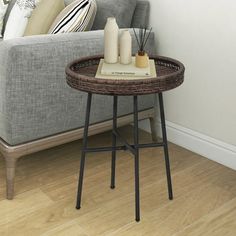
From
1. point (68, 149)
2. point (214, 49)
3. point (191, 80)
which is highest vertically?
point (214, 49)

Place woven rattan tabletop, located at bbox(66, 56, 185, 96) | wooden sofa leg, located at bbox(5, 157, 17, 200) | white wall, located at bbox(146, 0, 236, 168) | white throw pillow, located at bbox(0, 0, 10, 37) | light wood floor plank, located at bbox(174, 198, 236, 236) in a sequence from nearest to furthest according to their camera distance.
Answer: woven rattan tabletop, located at bbox(66, 56, 185, 96), light wood floor plank, located at bbox(174, 198, 236, 236), wooden sofa leg, located at bbox(5, 157, 17, 200), white wall, located at bbox(146, 0, 236, 168), white throw pillow, located at bbox(0, 0, 10, 37)

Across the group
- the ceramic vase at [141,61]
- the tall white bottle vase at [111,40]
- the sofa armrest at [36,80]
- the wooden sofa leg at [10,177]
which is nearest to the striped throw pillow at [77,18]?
the sofa armrest at [36,80]

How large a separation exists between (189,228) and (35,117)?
801mm

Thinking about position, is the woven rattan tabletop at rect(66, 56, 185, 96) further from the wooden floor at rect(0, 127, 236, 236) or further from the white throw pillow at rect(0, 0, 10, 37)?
the white throw pillow at rect(0, 0, 10, 37)

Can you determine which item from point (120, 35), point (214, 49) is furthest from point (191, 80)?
A: point (120, 35)

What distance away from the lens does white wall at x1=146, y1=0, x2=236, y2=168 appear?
189 centimetres

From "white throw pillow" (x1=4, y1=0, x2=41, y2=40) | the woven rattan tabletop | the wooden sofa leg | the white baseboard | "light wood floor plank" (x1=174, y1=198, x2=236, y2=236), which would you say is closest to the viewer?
the woven rattan tabletop

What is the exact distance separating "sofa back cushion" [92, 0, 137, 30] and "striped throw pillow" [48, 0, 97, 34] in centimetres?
15

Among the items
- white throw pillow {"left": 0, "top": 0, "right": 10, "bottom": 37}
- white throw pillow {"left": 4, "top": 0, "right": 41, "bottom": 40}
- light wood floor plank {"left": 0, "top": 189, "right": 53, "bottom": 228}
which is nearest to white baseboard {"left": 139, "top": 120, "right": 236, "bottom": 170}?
light wood floor plank {"left": 0, "top": 189, "right": 53, "bottom": 228}

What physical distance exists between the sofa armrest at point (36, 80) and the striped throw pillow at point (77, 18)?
0.07 meters

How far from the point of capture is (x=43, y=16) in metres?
2.05

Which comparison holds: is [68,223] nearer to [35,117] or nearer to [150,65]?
[35,117]

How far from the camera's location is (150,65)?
1.57 metres

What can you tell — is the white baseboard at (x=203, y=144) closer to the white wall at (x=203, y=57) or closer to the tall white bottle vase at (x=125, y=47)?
the white wall at (x=203, y=57)
